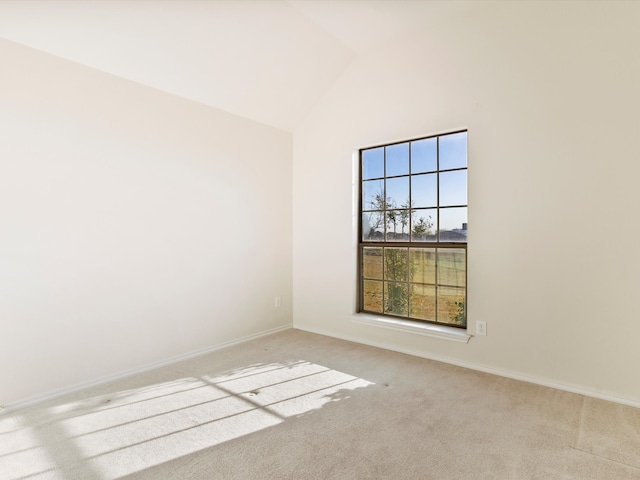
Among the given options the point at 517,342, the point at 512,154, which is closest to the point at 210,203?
the point at 512,154

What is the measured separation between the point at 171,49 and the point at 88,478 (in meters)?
2.87

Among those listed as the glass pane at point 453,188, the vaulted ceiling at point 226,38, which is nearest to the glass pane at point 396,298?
the glass pane at point 453,188

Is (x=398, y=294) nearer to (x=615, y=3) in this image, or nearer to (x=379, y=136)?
(x=379, y=136)

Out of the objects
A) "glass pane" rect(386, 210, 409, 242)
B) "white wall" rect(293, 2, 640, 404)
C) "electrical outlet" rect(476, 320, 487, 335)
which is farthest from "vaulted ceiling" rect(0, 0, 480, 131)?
"electrical outlet" rect(476, 320, 487, 335)

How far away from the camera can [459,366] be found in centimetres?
310

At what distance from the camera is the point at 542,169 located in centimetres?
273

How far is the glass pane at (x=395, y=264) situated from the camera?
11.8 ft

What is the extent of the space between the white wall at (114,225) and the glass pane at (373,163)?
3.68 ft

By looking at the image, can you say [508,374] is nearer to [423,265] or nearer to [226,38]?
[423,265]

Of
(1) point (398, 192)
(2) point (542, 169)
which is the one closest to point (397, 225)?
(1) point (398, 192)

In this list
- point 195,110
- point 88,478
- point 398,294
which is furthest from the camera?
point 398,294

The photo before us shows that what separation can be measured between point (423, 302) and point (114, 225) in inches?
109

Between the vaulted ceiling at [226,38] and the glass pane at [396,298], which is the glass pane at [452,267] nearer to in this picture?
the glass pane at [396,298]

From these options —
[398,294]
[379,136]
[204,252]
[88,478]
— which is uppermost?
[379,136]
